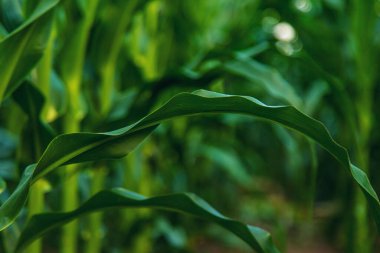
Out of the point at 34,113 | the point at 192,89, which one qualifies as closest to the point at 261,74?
the point at 192,89

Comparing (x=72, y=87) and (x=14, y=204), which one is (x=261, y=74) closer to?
(x=72, y=87)

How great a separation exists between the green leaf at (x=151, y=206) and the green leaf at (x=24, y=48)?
0.42 feet

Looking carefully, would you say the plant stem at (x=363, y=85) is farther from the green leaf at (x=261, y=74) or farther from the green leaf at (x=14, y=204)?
the green leaf at (x=14, y=204)

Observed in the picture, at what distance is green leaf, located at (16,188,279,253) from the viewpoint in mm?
494

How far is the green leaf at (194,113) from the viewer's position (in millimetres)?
404

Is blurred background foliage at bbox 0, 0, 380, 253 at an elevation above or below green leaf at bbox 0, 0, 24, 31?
below

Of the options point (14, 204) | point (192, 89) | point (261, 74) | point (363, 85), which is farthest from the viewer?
point (363, 85)

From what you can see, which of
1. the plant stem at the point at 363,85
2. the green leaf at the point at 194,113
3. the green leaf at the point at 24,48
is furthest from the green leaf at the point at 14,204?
the plant stem at the point at 363,85

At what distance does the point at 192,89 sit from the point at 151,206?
13.6 inches

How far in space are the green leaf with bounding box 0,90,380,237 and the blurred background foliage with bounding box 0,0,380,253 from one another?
8cm

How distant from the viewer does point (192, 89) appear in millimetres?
819

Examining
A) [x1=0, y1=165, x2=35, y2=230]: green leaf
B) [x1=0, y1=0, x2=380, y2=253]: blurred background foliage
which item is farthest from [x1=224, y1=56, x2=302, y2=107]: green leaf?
[x1=0, y1=165, x2=35, y2=230]: green leaf

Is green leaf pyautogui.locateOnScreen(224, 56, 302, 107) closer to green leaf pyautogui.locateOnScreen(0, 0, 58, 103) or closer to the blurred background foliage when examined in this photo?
the blurred background foliage

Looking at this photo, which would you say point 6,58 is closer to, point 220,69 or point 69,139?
point 69,139
